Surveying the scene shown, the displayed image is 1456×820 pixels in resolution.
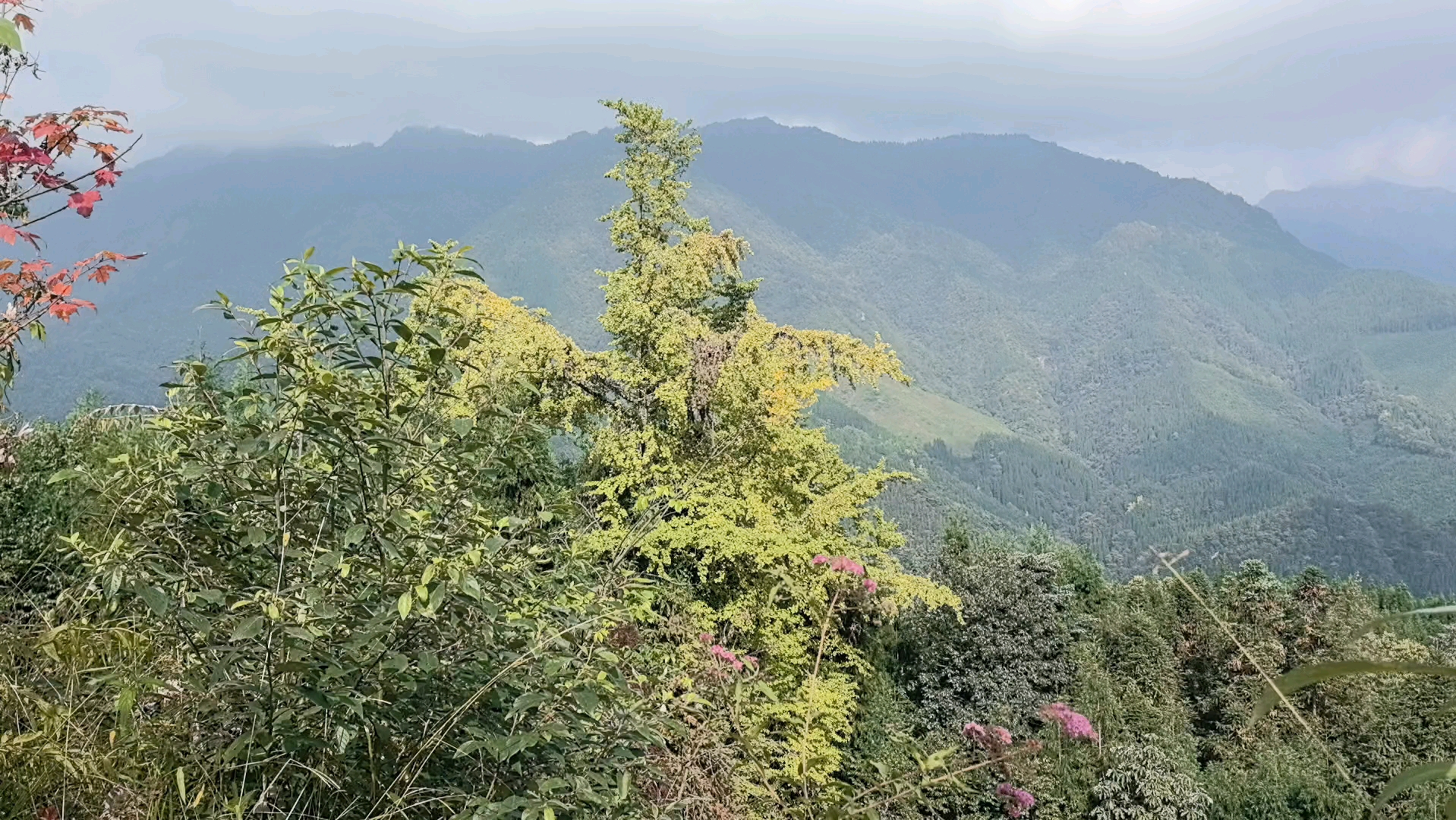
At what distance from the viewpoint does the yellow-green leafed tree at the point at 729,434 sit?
8.90 m

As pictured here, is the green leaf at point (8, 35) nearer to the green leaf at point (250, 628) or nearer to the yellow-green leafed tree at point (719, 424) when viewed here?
the green leaf at point (250, 628)

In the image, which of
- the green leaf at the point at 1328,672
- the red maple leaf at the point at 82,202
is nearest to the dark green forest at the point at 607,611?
the green leaf at the point at 1328,672

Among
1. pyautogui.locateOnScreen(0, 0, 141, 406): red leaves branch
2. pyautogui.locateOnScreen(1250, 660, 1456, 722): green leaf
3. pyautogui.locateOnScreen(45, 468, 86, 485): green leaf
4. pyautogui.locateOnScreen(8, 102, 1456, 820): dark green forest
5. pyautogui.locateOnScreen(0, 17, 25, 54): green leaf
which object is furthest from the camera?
pyautogui.locateOnScreen(0, 0, 141, 406): red leaves branch

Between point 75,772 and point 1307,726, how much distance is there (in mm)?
1633

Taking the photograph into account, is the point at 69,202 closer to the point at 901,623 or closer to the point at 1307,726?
the point at 1307,726

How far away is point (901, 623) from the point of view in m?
14.5

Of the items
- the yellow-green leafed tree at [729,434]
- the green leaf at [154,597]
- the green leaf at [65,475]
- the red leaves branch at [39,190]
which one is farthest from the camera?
the yellow-green leafed tree at [729,434]

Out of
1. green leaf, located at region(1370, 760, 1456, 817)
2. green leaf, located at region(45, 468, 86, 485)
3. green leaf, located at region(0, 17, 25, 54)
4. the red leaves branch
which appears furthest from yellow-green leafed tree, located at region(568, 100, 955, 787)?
green leaf, located at region(1370, 760, 1456, 817)

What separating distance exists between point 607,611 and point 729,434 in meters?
6.47

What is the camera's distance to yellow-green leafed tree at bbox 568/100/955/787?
8.90 metres

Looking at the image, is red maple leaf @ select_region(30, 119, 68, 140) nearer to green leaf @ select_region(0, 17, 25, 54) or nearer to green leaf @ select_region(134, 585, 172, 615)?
green leaf @ select_region(134, 585, 172, 615)

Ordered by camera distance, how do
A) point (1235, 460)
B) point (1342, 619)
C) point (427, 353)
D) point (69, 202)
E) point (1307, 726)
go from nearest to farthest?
point (1307, 726) → point (427, 353) → point (69, 202) → point (1342, 619) → point (1235, 460)

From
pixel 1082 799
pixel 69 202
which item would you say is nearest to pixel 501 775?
pixel 69 202

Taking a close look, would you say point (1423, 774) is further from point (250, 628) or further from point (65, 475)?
point (65, 475)
